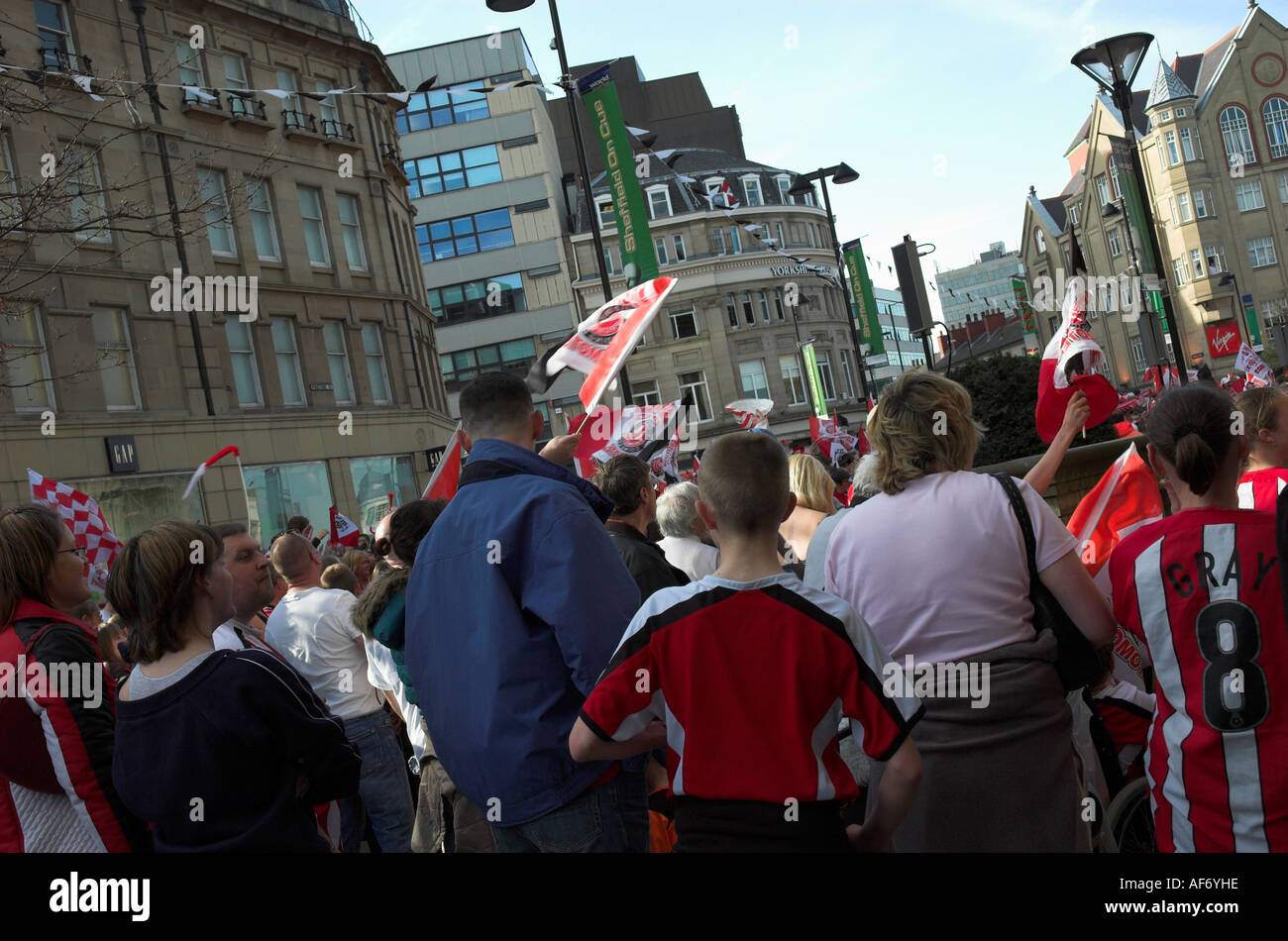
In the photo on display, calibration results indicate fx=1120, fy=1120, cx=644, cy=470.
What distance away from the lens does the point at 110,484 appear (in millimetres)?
21359

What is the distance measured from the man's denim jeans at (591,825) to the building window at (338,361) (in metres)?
25.7

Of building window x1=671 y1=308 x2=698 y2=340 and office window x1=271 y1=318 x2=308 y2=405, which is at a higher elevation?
building window x1=671 y1=308 x2=698 y2=340

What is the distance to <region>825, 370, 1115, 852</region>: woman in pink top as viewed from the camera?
3.15m

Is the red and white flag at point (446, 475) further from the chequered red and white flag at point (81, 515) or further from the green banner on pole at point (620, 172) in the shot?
the green banner on pole at point (620, 172)

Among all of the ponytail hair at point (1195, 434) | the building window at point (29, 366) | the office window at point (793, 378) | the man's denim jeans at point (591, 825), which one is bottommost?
the man's denim jeans at point (591, 825)

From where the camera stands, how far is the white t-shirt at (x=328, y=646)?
6172 mm

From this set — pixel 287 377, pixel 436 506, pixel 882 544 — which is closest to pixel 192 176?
pixel 287 377

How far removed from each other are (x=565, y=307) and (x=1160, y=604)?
2159 inches

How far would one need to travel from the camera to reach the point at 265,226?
26484 mm

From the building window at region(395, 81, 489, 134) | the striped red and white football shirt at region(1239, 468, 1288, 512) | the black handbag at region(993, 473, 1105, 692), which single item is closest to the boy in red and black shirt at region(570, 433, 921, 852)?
the black handbag at region(993, 473, 1105, 692)

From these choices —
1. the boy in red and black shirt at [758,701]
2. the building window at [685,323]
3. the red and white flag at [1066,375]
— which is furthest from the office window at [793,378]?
the boy in red and black shirt at [758,701]

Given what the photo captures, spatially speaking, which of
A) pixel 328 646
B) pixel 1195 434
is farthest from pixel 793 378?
pixel 1195 434

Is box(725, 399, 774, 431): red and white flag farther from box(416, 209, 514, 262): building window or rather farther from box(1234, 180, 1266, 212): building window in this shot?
box(1234, 180, 1266, 212): building window

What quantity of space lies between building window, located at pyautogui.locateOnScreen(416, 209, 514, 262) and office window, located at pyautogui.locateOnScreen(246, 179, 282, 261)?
29334mm
